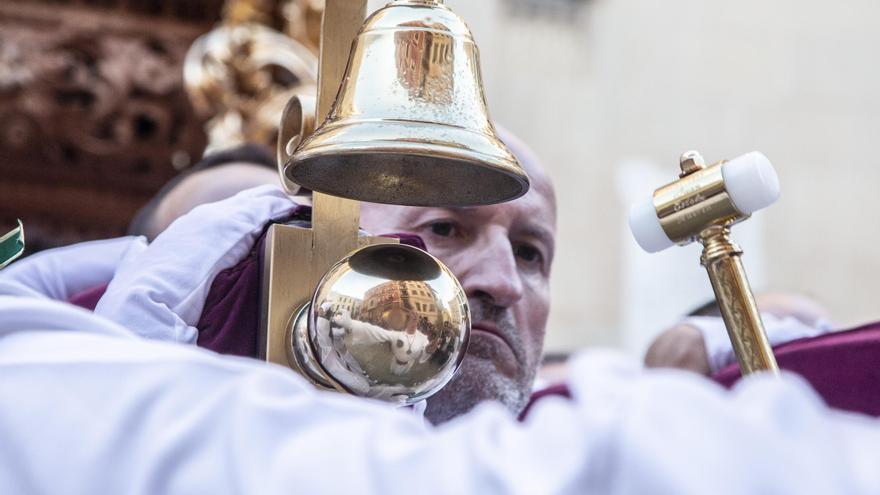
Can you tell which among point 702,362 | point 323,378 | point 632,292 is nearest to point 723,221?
point 323,378

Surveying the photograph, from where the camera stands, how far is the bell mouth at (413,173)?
2.60ft

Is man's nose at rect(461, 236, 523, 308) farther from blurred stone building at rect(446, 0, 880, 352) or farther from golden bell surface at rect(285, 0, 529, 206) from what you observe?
blurred stone building at rect(446, 0, 880, 352)

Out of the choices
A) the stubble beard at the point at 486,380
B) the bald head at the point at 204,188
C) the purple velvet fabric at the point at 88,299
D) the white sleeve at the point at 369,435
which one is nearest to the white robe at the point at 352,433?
the white sleeve at the point at 369,435

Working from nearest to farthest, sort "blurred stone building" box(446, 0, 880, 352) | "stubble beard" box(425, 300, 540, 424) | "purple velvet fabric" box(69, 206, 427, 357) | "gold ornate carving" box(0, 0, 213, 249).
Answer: "purple velvet fabric" box(69, 206, 427, 357) → "stubble beard" box(425, 300, 540, 424) → "gold ornate carving" box(0, 0, 213, 249) → "blurred stone building" box(446, 0, 880, 352)

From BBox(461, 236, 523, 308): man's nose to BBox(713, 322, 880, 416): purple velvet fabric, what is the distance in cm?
26

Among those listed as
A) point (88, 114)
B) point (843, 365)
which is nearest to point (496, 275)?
point (843, 365)

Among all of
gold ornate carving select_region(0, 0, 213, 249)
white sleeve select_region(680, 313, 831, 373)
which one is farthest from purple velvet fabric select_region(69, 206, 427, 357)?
gold ornate carving select_region(0, 0, 213, 249)

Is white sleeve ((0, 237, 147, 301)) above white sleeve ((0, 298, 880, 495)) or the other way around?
the other way around

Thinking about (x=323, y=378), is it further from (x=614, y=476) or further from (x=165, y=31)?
(x=165, y=31)

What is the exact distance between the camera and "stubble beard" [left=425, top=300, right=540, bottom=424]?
3.90ft

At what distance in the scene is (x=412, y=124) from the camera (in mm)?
792

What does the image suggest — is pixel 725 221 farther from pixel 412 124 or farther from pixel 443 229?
pixel 443 229

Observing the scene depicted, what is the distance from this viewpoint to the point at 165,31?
2137mm

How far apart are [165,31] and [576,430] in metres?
1.79
